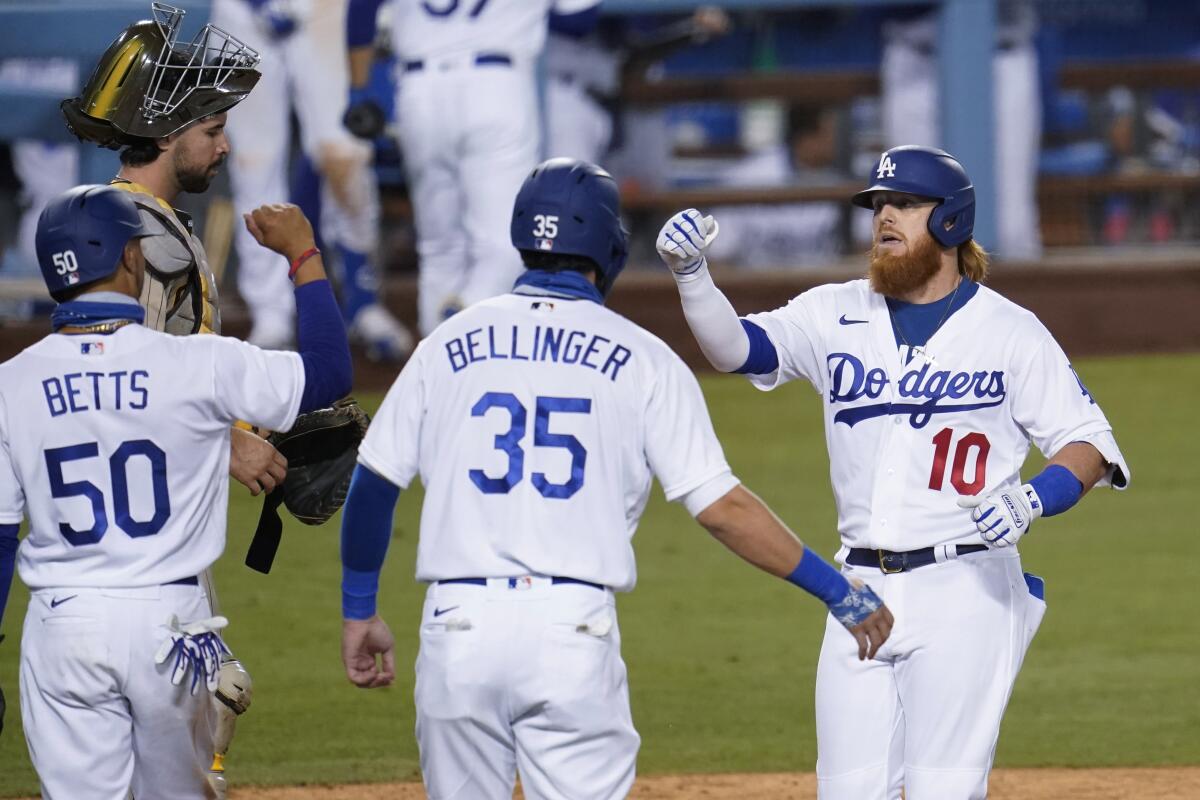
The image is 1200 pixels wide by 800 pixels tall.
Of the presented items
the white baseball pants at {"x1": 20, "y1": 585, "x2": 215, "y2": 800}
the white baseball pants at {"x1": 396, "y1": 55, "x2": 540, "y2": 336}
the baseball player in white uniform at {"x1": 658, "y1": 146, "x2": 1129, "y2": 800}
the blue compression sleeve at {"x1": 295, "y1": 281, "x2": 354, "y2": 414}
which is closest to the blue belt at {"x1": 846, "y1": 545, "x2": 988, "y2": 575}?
the baseball player in white uniform at {"x1": 658, "y1": 146, "x2": 1129, "y2": 800}

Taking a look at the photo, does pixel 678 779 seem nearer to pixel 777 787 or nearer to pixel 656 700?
pixel 777 787

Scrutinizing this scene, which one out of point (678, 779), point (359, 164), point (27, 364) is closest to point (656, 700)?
point (678, 779)

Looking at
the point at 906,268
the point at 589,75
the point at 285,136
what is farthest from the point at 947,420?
the point at 589,75

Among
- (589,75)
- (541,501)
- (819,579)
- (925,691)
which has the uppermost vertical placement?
(589,75)

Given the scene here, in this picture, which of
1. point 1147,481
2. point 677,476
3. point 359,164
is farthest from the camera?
point 359,164

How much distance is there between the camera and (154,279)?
4.11m

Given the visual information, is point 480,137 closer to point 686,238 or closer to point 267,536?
point 267,536

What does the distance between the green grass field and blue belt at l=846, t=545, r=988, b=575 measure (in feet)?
6.50

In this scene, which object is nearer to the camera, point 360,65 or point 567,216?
point 567,216

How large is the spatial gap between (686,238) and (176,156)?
1172mm

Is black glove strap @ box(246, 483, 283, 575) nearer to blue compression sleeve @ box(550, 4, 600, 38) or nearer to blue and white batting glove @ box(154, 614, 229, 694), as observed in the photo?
blue and white batting glove @ box(154, 614, 229, 694)

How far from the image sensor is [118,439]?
3535 millimetres

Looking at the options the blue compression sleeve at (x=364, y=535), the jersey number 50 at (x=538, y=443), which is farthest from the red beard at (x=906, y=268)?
the blue compression sleeve at (x=364, y=535)

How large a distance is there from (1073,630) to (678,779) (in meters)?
2.26
